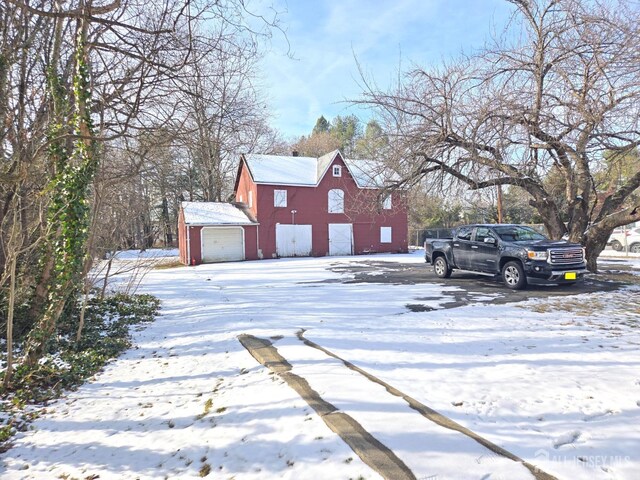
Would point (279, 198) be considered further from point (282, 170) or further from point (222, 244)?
point (222, 244)

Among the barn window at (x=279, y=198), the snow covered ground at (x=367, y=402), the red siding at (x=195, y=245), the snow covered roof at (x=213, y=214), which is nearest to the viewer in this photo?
the snow covered ground at (x=367, y=402)

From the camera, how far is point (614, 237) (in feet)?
→ 72.4

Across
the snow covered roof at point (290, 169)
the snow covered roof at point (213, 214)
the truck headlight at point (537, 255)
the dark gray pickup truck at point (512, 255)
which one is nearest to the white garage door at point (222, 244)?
the snow covered roof at point (213, 214)

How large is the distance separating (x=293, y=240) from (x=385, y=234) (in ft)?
24.4

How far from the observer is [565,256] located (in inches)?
360

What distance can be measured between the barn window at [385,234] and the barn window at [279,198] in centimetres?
797

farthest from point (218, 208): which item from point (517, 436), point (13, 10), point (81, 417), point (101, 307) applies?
point (517, 436)

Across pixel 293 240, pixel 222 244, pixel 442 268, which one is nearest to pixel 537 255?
pixel 442 268

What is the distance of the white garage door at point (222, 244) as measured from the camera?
2459 centimetres

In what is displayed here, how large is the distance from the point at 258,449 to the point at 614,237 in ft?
85.2

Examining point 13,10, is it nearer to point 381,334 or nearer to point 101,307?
point 101,307

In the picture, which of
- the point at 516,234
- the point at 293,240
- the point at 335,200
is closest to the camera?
the point at 516,234

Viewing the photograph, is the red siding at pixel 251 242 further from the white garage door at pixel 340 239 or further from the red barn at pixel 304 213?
the white garage door at pixel 340 239

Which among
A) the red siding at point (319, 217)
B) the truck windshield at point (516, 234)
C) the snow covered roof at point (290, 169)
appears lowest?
the truck windshield at point (516, 234)
